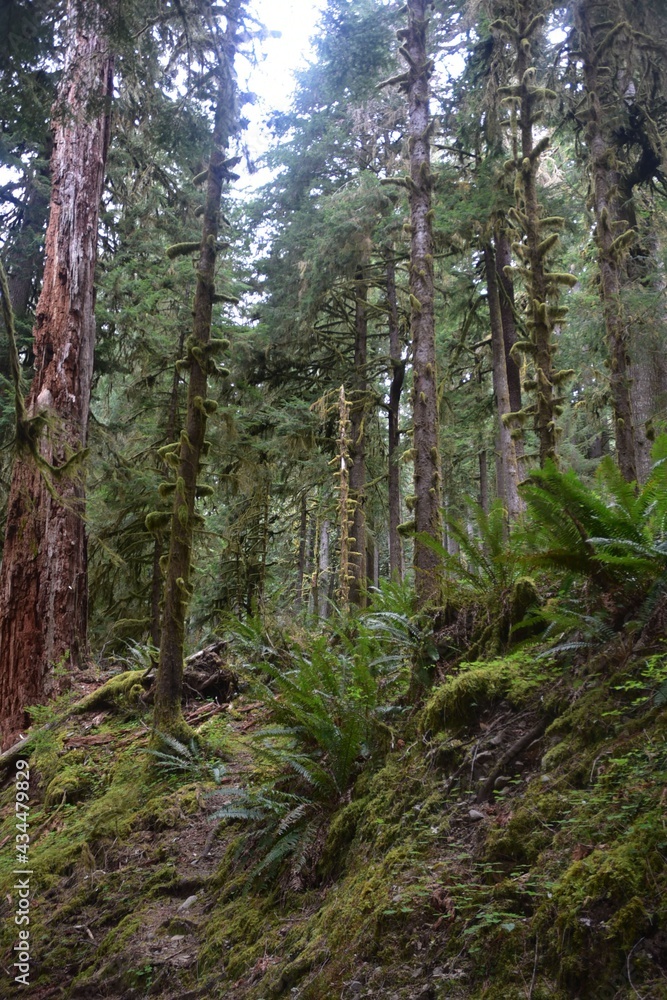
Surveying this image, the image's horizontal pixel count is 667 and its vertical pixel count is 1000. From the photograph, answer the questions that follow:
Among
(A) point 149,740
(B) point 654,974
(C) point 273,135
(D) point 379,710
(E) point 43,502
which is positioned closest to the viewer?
(B) point 654,974

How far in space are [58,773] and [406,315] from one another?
11.3m

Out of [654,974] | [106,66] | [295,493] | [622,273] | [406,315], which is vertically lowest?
[654,974]

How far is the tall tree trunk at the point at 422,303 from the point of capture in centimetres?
848

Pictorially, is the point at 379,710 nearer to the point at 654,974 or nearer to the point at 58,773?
the point at 654,974

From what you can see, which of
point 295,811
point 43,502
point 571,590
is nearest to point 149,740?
point 295,811

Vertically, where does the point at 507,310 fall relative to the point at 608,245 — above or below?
above

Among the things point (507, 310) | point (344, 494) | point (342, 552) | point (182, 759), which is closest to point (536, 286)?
point (507, 310)

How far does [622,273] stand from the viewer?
35.0 feet

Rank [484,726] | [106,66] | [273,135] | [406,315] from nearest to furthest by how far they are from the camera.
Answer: [484,726], [106,66], [406,315], [273,135]

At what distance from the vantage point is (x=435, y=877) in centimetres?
277

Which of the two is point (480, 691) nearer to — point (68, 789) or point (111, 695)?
point (68, 789)

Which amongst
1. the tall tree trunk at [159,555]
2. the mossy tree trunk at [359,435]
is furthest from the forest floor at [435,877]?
the mossy tree trunk at [359,435]

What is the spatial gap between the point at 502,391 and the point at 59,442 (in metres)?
7.54

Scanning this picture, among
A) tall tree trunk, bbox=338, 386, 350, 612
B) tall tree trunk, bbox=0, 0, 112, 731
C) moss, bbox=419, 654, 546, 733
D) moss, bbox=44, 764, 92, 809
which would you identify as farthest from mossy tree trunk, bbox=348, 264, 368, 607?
moss, bbox=419, 654, 546, 733
